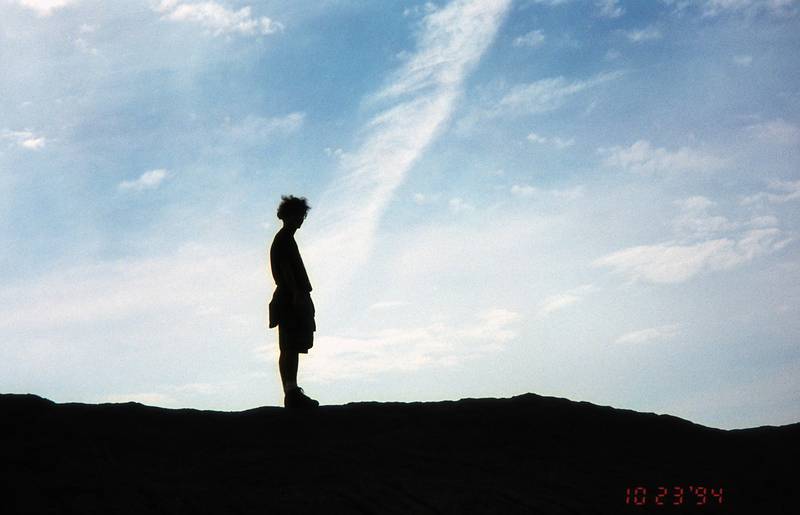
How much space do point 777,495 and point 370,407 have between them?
4131mm

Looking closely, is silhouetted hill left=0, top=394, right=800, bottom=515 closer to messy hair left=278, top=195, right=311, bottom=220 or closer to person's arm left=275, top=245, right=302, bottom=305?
person's arm left=275, top=245, right=302, bottom=305

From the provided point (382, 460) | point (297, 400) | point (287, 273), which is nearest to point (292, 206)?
point (287, 273)

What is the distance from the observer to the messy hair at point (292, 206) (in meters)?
9.48

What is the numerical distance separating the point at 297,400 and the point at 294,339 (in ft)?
2.21

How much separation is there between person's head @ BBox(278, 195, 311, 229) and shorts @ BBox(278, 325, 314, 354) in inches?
46.7

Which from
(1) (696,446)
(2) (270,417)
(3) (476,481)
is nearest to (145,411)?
(2) (270,417)

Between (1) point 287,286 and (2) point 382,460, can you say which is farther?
(1) point 287,286

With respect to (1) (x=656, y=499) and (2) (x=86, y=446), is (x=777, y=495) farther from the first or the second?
(2) (x=86, y=446)

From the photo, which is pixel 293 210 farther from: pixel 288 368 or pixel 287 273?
pixel 288 368

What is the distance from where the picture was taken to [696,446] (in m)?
8.96

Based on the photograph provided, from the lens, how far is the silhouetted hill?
249 inches
